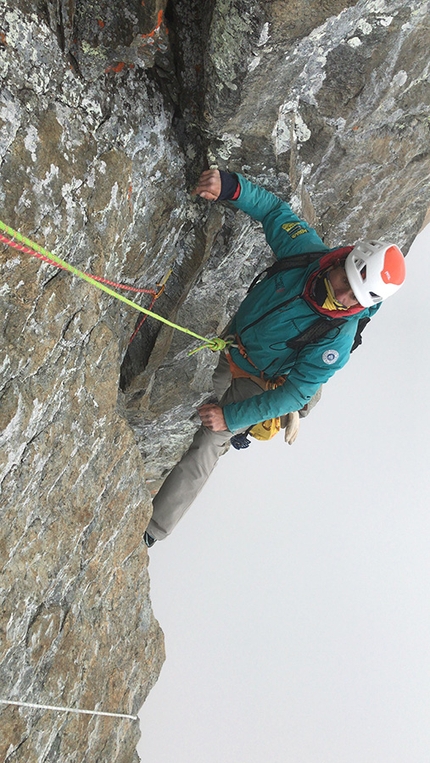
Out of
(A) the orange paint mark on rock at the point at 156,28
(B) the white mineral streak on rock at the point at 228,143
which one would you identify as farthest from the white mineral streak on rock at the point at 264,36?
(B) the white mineral streak on rock at the point at 228,143

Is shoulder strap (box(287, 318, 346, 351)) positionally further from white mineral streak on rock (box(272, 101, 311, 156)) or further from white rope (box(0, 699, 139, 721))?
white rope (box(0, 699, 139, 721))

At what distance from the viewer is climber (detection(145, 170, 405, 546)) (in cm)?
365

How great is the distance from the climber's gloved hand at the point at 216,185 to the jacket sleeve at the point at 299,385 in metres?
1.22

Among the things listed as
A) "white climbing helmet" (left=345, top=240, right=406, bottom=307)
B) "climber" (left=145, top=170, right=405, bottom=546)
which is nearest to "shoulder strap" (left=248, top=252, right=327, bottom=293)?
"climber" (left=145, top=170, right=405, bottom=546)

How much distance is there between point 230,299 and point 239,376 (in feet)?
3.34

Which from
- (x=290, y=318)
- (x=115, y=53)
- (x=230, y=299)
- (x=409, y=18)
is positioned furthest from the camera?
(x=230, y=299)

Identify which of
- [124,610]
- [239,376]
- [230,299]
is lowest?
[124,610]

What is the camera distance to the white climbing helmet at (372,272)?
3.56m

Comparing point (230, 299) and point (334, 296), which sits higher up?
point (334, 296)

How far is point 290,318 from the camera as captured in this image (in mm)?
4043

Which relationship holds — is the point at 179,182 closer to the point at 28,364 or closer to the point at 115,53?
the point at 115,53

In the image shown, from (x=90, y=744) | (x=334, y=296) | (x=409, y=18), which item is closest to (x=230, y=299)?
(x=334, y=296)

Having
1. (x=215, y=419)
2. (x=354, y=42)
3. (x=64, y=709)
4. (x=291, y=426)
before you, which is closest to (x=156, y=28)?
(x=354, y=42)

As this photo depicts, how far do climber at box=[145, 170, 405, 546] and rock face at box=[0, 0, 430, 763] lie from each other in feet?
0.81
